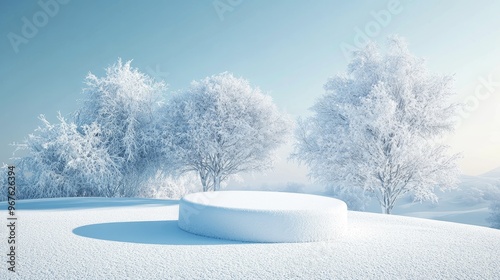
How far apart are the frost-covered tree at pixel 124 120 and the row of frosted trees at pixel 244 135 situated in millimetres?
76

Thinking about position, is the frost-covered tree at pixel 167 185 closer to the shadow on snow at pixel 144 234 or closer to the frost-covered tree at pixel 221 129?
the frost-covered tree at pixel 221 129

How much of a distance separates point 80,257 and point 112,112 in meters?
18.4

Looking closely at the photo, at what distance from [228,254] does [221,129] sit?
1532 centimetres

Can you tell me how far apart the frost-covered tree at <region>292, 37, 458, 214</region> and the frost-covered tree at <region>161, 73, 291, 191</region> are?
3.91 metres

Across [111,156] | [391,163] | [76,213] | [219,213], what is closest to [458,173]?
[391,163]

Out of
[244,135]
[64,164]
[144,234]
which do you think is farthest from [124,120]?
[144,234]

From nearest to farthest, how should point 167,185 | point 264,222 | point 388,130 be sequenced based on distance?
1. point 264,222
2. point 388,130
3. point 167,185

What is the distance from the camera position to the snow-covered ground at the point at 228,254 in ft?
18.3

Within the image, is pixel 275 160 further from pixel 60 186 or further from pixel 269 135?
pixel 60 186

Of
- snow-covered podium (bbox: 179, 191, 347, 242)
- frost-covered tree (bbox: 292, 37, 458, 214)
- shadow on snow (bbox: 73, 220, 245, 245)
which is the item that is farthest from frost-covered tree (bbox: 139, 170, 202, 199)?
snow-covered podium (bbox: 179, 191, 347, 242)

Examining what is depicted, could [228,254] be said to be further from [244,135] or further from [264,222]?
[244,135]

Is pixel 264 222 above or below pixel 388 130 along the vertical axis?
below

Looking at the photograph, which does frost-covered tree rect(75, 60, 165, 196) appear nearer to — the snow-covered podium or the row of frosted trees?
the row of frosted trees

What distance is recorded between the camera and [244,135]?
21.8m
